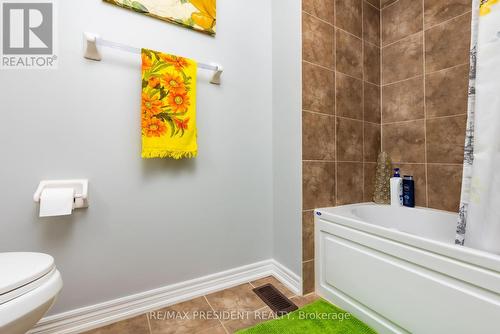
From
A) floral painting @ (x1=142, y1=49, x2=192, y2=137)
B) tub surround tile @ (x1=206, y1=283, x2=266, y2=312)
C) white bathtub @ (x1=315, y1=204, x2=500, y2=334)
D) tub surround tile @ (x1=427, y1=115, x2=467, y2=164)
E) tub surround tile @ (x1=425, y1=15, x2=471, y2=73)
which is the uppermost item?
tub surround tile @ (x1=425, y1=15, x2=471, y2=73)

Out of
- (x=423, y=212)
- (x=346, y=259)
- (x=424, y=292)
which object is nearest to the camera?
(x=424, y=292)

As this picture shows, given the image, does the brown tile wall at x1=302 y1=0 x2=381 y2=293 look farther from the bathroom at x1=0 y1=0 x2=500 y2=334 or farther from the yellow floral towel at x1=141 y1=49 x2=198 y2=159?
the yellow floral towel at x1=141 y1=49 x2=198 y2=159

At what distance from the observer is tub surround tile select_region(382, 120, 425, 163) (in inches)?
60.1

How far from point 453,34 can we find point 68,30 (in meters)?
2.10

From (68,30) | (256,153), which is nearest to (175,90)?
(68,30)

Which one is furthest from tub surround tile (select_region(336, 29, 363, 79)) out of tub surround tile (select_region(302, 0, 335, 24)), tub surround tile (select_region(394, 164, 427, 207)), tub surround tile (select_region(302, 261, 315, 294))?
tub surround tile (select_region(302, 261, 315, 294))

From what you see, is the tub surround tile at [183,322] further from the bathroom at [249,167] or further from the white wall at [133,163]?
the white wall at [133,163]

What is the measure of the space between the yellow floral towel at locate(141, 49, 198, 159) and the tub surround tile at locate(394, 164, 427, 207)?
1.48 meters

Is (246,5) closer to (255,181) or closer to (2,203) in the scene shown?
(255,181)

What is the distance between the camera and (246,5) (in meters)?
1.47

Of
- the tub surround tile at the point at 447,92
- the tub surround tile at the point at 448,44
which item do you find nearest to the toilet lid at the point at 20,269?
the tub surround tile at the point at 447,92

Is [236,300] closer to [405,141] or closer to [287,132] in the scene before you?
[287,132]

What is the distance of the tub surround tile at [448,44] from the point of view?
1313 millimetres

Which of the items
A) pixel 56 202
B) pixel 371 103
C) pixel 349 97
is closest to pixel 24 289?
pixel 56 202
